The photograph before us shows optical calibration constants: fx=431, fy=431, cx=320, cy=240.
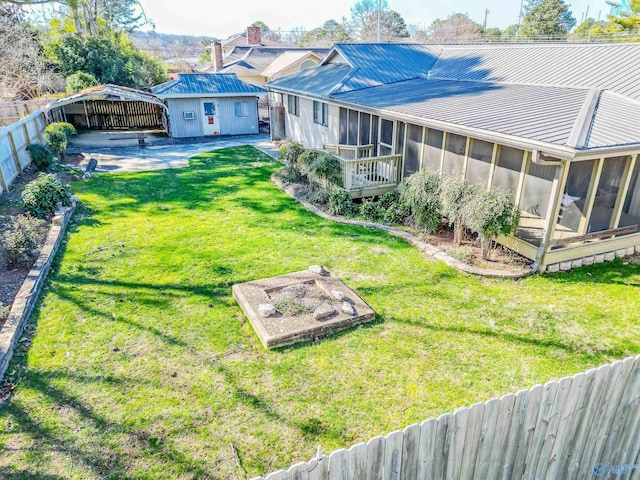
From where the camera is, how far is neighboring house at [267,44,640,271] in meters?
7.66

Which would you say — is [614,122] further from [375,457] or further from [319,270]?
[375,457]

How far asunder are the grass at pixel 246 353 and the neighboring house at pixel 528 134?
1.06 m

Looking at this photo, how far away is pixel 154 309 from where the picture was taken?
6754mm

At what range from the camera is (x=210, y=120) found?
22594 mm

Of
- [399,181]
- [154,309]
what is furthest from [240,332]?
[399,181]

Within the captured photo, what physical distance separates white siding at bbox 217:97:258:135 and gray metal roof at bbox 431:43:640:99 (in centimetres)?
1074

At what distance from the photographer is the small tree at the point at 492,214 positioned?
25.3 ft

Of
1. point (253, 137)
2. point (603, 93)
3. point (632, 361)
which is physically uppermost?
point (603, 93)

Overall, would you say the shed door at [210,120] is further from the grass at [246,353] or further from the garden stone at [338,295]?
the garden stone at [338,295]

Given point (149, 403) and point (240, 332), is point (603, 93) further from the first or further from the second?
point (149, 403)

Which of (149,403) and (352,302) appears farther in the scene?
(352,302)

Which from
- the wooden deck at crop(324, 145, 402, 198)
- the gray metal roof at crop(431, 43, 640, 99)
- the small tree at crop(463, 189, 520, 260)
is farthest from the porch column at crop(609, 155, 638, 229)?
the wooden deck at crop(324, 145, 402, 198)

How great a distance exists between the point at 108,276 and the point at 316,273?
376cm

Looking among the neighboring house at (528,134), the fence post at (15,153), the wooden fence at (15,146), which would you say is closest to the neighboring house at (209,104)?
the wooden fence at (15,146)
